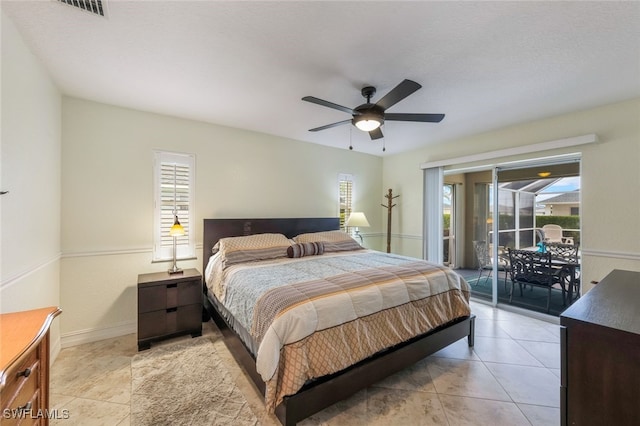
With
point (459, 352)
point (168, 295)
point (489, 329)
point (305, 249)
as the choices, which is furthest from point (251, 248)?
point (489, 329)

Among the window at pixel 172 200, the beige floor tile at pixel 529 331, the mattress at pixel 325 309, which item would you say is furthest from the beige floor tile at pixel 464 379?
the window at pixel 172 200

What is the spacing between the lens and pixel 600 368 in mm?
1097

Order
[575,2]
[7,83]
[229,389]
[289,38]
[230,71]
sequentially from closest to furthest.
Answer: [575,2] → [7,83] → [289,38] → [229,389] → [230,71]

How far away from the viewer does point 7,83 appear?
68.4 inches

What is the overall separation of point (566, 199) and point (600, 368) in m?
3.38

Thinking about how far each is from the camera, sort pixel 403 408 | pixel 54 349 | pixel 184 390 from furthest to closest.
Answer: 1. pixel 54 349
2. pixel 184 390
3. pixel 403 408

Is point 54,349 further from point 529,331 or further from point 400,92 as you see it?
point 529,331

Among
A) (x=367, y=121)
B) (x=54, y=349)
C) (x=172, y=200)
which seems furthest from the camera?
(x=172, y=200)

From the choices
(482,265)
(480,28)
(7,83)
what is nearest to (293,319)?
(480,28)

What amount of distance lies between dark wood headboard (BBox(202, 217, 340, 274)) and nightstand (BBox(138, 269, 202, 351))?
550mm

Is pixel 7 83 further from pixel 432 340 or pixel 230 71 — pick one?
pixel 432 340

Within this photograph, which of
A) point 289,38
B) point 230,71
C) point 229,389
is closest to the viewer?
point 289,38

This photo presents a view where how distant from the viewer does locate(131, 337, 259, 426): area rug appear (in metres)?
1.86

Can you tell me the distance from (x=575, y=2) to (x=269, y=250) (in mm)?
3273
